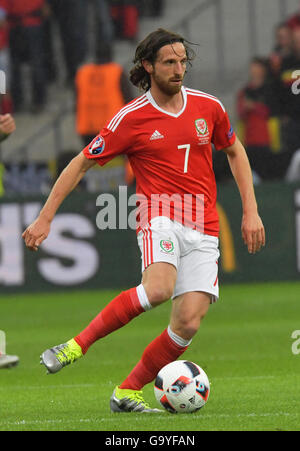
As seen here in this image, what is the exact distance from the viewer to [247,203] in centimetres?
730

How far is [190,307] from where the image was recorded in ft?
22.9

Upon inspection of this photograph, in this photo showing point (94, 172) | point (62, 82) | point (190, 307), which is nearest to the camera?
point (190, 307)

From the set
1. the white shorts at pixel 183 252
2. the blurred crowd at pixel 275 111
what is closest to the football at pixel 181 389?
the white shorts at pixel 183 252

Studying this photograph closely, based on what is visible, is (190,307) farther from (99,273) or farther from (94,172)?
(94,172)

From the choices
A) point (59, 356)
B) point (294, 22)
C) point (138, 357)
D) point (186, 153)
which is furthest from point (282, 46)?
point (59, 356)

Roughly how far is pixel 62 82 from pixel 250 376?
1180cm

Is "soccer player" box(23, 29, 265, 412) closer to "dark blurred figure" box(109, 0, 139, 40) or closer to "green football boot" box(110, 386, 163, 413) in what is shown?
"green football boot" box(110, 386, 163, 413)

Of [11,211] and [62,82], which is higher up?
[62,82]

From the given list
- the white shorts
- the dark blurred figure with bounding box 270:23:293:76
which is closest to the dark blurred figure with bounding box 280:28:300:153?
the dark blurred figure with bounding box 270:23:293:76

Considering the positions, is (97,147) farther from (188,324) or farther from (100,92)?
(100,92)

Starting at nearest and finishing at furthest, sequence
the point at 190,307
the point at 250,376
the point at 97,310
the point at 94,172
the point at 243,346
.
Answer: the point at 190,307, the point at 250,376, the point at 243,346, the point at 97,310, the point at 94,172

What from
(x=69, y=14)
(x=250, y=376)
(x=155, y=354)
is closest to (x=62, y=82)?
(x=69, y=14)

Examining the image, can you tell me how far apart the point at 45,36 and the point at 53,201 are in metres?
12.2

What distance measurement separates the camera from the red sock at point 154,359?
718 centimetres
